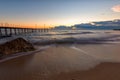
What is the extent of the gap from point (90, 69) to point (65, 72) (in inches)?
49.0

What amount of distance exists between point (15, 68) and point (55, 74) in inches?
82.9

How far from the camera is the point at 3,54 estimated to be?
9461mm

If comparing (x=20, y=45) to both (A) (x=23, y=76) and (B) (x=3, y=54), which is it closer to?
(B) (x=3, y=54)

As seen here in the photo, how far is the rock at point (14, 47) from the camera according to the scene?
967 cm

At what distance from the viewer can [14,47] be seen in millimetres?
10430

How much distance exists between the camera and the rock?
9672mm

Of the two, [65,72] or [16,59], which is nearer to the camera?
→ [65,72]

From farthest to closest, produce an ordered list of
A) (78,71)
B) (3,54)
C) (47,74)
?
1. (3,54)
2. (78,71)
3. (47,74)

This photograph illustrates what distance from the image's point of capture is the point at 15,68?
688cm

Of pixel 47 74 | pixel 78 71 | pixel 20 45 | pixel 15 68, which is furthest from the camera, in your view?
pixel 20 45

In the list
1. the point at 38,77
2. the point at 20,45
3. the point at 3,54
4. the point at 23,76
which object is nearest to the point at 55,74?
the point at 38,77

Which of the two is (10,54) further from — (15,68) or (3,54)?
(15,68)

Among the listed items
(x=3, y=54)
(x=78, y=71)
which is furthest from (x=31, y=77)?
(x=3, y=54)

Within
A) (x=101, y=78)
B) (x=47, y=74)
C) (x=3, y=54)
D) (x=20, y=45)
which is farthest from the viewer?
(x=20, y=45)
